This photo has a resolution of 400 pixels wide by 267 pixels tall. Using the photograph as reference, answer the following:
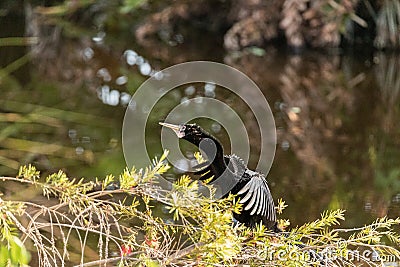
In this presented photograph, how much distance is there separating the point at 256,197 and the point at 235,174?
51 millimetres

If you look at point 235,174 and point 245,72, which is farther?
point 245,72

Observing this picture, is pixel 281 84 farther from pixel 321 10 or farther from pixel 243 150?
pixel 243 150

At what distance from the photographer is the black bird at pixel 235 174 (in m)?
1.29

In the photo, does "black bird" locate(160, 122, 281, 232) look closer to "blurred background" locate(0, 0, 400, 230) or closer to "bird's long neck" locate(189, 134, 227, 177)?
"bird's long neck" locate(189, 134, 227, 177)

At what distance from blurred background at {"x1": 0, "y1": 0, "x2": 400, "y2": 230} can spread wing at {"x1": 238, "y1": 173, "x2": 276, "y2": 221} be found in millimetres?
577

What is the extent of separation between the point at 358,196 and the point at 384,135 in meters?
0.78

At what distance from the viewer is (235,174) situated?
1.30m

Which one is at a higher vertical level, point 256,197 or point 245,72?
point 256,197

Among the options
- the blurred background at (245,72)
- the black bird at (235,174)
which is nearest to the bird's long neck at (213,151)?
the black bird at (235,174)

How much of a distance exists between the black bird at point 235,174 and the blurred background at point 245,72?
0.58 meters

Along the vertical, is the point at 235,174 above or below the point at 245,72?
above

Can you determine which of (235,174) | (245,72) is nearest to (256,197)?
(235,174)

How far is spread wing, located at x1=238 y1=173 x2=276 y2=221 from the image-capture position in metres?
1.30

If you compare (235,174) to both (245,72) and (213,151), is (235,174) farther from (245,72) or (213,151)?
(245,72)
